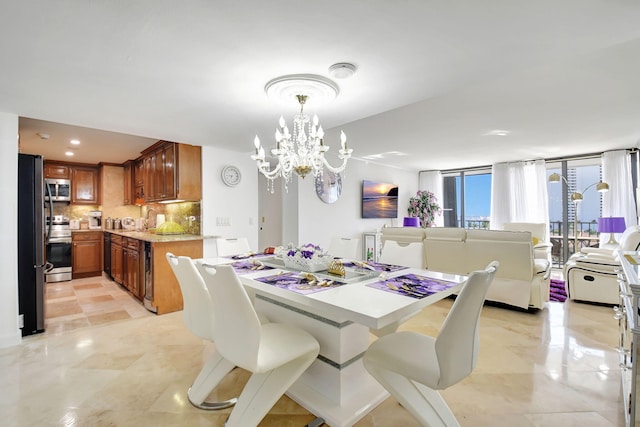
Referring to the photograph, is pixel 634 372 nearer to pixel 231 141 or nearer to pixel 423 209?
pixel 231 141

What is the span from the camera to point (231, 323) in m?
1.43

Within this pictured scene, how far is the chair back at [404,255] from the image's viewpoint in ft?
8.18

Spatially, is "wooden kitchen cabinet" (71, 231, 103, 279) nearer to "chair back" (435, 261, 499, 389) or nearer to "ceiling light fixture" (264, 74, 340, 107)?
"ceiling light fixture" (264, 74, 340, 107)

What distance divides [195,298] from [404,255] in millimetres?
1667

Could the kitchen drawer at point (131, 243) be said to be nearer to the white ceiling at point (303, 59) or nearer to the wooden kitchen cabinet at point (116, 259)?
the wooden kitchen cabinet at point (116, 259)

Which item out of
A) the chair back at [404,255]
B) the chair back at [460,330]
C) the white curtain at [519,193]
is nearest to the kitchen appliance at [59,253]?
the chair back at [404,255]

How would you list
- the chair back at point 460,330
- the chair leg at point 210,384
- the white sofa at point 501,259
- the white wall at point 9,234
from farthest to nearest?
the white sofa at point 501,259 → the white wall at point 9,234 → the chair leg at point 210,384 → the chair back at point 460,330

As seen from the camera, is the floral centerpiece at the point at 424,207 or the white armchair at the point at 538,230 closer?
the white armchair at the point at 538,230

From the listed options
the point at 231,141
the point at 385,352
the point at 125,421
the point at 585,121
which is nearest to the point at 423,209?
the point at 585,121

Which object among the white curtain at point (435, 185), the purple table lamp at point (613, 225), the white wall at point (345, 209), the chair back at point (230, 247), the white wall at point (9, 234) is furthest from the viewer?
the white curtain at point (435, 185)

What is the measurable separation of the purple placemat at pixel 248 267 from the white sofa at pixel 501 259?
250 centimetres

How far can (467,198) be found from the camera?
302 inches

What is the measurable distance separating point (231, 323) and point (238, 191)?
3.19 meters

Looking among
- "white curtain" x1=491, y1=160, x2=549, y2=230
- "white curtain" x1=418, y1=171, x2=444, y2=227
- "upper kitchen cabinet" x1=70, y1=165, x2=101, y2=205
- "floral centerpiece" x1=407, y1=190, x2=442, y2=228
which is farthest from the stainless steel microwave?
"white curtain" x1=491, y1=160, x2=549, y2=230
